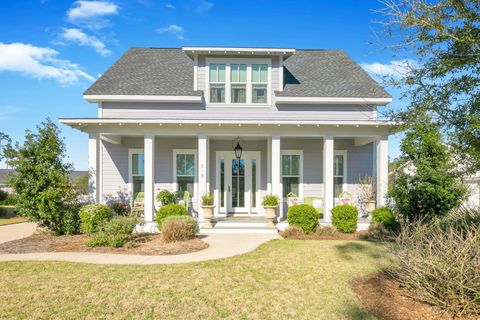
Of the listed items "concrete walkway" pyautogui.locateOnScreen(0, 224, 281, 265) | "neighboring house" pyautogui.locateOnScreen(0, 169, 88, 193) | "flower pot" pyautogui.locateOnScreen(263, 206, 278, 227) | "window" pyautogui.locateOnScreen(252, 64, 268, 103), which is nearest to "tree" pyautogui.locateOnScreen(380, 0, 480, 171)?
"concrete walkway" pyautogui.locateOnScreen(0, 224, 281, 265)

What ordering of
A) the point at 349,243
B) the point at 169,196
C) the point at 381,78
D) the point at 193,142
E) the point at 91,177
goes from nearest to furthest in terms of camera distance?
the point at 381,78 → the point at 349,243 → the point at 91,177 → the point at 169,196 → the point at 193,142

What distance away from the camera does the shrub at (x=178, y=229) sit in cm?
888

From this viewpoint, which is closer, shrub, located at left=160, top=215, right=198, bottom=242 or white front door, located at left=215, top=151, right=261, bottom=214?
shrub, located at left=160, top=215, right=198, bottom=242

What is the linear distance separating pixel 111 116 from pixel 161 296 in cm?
976

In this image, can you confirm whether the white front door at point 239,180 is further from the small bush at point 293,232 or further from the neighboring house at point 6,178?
the neighboring house at point 6,178

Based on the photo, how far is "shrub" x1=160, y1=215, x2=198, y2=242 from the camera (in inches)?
350

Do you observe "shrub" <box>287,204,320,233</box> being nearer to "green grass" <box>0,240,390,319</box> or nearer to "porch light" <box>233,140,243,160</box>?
"green grass" <box>0,240,390,319</box>

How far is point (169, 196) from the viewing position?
12.6 metres

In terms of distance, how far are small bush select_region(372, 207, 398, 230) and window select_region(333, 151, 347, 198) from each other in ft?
9.43

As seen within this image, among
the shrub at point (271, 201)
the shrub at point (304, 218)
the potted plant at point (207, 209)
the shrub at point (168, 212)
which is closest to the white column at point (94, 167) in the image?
the shrub at point (168, 212)

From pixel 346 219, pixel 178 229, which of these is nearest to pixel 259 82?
pixel 346 219

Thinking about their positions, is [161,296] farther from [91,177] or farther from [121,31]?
[121,31]

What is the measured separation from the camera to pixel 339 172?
1374cm

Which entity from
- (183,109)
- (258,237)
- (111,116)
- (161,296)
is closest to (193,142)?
(183,109)
